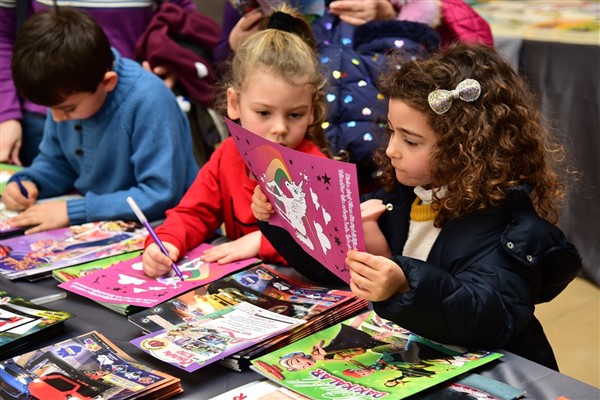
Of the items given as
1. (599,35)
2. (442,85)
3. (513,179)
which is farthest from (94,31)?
(599,35)

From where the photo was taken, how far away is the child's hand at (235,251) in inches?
62.2

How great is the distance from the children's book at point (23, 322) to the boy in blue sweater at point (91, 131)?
507 mm

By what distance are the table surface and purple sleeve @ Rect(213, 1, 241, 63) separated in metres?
1.33

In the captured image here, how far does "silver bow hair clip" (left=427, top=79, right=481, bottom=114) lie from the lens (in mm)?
1248

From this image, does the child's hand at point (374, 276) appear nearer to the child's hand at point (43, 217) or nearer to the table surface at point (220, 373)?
the table surface at point (220, 373)

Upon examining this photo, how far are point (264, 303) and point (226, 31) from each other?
1401 millimetres

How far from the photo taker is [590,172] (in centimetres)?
294

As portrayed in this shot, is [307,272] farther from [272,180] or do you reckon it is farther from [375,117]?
[375,117]

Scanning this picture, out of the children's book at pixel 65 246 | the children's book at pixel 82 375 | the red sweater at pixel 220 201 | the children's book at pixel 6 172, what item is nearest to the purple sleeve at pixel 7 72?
the children's book at pixel 6 172

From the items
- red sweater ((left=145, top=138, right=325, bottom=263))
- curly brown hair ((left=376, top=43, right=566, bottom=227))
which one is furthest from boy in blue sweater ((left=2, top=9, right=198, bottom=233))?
curly brown hair ((left=376, top=43, right=566, bottom=227))

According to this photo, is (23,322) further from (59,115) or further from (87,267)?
(59,115)

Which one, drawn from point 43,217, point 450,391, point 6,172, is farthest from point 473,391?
point 6,172

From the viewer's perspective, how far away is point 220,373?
3.77 feet

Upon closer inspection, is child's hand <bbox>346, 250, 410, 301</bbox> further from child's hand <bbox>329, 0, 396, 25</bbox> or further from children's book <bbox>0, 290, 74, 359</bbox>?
child's hand <bbox>329, 0, 396, 25</bbox>
